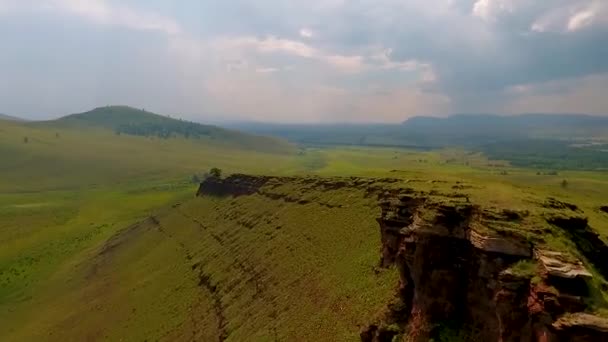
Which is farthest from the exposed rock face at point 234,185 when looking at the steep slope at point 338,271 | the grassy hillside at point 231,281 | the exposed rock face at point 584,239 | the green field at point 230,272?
the exposed rock face at point 584,239

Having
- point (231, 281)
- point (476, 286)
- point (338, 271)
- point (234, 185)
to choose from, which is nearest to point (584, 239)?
point (476, 286)

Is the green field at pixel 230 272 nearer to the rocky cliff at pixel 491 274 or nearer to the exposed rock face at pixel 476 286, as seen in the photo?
the rocky cliff at pixel 491 274

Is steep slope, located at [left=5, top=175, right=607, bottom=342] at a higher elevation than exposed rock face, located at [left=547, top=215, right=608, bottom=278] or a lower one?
lower

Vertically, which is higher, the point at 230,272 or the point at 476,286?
the point at 476,286

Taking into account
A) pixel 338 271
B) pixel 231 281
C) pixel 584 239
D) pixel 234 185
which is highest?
pixel 584 239

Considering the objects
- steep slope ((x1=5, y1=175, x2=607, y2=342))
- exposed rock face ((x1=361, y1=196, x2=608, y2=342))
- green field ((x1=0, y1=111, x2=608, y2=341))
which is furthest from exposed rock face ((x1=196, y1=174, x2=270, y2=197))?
exposed rock face ((x1=361, y1=196, x2=608, y2=342))

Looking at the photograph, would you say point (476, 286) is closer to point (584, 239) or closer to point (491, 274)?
point (491, 274)

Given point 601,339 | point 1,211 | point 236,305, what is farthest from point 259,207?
point 1,211

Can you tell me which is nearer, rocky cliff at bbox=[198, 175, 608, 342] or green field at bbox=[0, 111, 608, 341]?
rocky cliff at bbox=[198, 175, 608, 342]

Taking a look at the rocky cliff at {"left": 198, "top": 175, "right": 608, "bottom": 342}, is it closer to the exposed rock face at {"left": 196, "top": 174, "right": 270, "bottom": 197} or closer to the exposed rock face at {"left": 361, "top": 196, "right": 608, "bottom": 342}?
the exposed rock face at {"left": 361, "top": 196, "right": 608, "bottom": 342}

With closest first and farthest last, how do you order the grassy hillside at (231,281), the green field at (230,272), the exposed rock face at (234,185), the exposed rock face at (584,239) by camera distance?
the exposed rock face at (584,239), the green field at (230,272), the grassy hillside at (231,281), the exposed rock face at (234,185)
